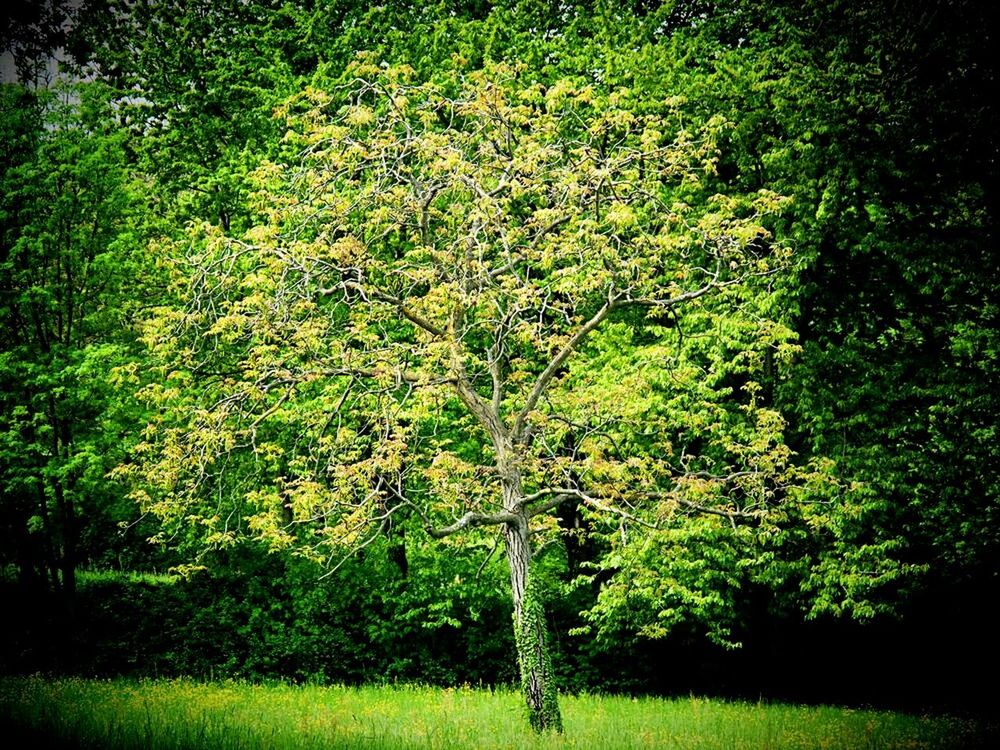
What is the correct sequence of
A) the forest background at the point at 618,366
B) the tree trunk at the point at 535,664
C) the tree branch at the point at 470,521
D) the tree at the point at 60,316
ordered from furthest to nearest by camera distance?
the tree at the point at 60,316 → the forest background at the point at 618,366 → the tree trunk at the point at 535,664 → the tree branch at the point at 470,521

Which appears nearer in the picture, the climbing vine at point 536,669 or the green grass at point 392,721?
the green grass at point 392,721

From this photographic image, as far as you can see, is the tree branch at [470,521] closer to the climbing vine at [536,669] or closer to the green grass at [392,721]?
the climbing vine at [536,669]

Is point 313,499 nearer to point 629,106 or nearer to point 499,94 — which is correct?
point 499,94

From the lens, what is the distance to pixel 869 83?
1473cm

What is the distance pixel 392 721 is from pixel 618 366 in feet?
25.1

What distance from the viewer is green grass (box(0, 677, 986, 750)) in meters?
9.12

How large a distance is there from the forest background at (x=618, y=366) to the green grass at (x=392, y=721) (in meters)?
1.90

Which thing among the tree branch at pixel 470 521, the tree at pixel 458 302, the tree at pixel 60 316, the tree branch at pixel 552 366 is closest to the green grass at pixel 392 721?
the tree at pixel 458 302

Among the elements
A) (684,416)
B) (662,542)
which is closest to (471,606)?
(662,542)

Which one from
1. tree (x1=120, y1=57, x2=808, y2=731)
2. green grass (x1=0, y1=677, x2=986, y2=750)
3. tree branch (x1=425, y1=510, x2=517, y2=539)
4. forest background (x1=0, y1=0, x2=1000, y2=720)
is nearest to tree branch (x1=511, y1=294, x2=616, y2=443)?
tree (x1=120, y1=57, x2=808, y2=731)

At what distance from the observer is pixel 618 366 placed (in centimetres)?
1591

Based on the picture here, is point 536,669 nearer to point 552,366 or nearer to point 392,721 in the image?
point 392,721

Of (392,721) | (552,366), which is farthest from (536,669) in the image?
(552,366)

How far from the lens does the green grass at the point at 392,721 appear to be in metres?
9.12
